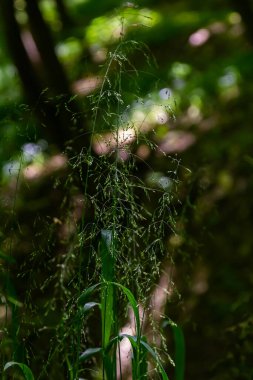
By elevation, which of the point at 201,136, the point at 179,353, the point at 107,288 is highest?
the point at 201,136

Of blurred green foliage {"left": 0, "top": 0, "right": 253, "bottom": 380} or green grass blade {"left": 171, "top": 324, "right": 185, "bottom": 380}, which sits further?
blurred green foliage {"left": 0, "top": 0, "right": 253, "bottom": 380}

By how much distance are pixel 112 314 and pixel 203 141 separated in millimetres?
3303

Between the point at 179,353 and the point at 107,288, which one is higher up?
the point at 107,288

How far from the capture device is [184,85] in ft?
12.1

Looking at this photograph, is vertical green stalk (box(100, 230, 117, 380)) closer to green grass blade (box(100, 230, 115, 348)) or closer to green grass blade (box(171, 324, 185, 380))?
green grass blade (box(100, 230, 115, 348))

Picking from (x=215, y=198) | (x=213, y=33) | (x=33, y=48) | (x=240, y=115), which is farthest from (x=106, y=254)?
(x=213, y=33)

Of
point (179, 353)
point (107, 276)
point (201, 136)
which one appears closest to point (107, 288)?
point (107, 276)

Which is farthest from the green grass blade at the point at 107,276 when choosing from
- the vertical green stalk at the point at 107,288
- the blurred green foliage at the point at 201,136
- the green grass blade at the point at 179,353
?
the blurred green foliage at the point at 201,136

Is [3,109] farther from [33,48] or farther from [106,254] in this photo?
[33,48]

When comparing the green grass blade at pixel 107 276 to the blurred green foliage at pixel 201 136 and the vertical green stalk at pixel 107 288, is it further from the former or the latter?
the blurred green foliage at pixel 201 136

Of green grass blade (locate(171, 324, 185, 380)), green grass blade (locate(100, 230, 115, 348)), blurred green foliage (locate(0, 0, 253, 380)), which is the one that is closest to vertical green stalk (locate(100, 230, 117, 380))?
green grass blade (locate(100, 230, 115, 348))

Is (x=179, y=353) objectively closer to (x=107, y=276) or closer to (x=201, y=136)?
(x=107, y=276)

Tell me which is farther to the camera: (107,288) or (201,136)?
(201,136)

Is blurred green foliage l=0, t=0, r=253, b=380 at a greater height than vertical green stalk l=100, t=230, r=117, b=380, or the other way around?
blurred green foliage l=0, t=0, r=253, b=380
